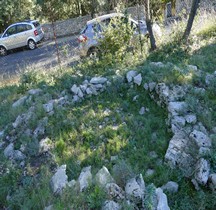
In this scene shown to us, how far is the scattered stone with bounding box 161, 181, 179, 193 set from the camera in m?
3.28

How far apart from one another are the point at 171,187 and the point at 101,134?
5.18ft

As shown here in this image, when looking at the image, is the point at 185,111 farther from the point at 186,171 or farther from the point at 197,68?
the point at 197,68

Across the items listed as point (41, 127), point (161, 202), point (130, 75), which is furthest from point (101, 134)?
A: point (161, 202)

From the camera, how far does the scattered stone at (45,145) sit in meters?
4.31

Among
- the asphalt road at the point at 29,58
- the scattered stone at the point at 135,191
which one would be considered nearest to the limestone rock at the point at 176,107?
the scattered stone at the point at 135,191

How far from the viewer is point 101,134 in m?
4.44

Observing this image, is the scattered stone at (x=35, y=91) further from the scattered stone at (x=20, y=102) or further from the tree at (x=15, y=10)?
the tree at (x=15, y=10)

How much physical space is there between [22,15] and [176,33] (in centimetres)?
1442

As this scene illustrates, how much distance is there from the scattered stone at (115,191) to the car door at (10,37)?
558 inches

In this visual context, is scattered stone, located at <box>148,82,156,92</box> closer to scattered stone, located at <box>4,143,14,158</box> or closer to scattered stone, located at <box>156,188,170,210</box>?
scattered stone, located at <box>156,188,170,210</box>

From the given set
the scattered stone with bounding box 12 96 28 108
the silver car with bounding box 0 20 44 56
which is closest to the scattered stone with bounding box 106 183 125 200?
the scattered stone with bounding box 12 96 28 108

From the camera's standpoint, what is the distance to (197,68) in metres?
5.93

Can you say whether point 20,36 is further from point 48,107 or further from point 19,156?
point 19,156

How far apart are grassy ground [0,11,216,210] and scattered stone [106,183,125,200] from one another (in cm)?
10
